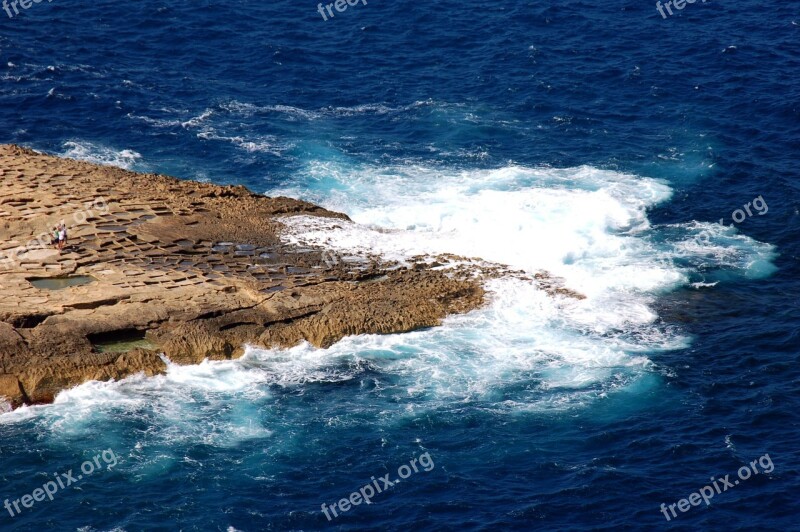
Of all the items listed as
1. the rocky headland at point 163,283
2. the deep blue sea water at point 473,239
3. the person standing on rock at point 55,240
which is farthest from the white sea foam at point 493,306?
the person standing on rock at point 55,240

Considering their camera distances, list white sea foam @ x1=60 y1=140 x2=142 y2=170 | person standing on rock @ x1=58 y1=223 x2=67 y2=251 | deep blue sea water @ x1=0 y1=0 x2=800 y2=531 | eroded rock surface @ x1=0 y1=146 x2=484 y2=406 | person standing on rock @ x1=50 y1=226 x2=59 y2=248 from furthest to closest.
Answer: white sea foam @ x1=60 y1=140 x2=142 y2=170 < person standing on rock @ x1=50 y1=226 x2=59 y2=248 < person standing on rock @ x1=58 y1=223 x2=67 y2=251 < eroded rock surface @ x1=0 y1=146 x2=484 y2=406 < deep blue sea water @ x1=0 y1=0 x2=800 y2=531

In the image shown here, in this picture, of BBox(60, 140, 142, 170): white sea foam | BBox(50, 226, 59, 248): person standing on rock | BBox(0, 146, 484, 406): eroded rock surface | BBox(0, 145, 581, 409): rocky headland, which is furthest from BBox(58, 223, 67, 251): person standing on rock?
BBox(60, 140, 142, 170): white sea foam

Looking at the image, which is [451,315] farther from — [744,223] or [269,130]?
[269,130]

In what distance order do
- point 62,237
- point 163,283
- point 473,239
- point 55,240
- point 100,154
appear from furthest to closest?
point 100,154 → point 473,239 → point 55,240 → point 62,237 → point 163,283

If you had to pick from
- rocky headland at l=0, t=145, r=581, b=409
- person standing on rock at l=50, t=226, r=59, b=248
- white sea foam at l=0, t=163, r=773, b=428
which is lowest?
white sea foam at l=0, t=163, r=773, b=428

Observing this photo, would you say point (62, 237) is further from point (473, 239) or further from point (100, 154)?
point (473, 239)

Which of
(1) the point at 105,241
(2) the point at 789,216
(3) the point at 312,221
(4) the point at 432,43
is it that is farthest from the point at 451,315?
(4) the point at 432,43

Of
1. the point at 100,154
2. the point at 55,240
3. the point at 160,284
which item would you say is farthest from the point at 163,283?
the point at 100,154

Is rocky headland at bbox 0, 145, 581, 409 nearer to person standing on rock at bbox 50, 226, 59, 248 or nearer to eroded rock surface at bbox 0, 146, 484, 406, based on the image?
eroded rock surface at bbox 0, 146, 484, 406
